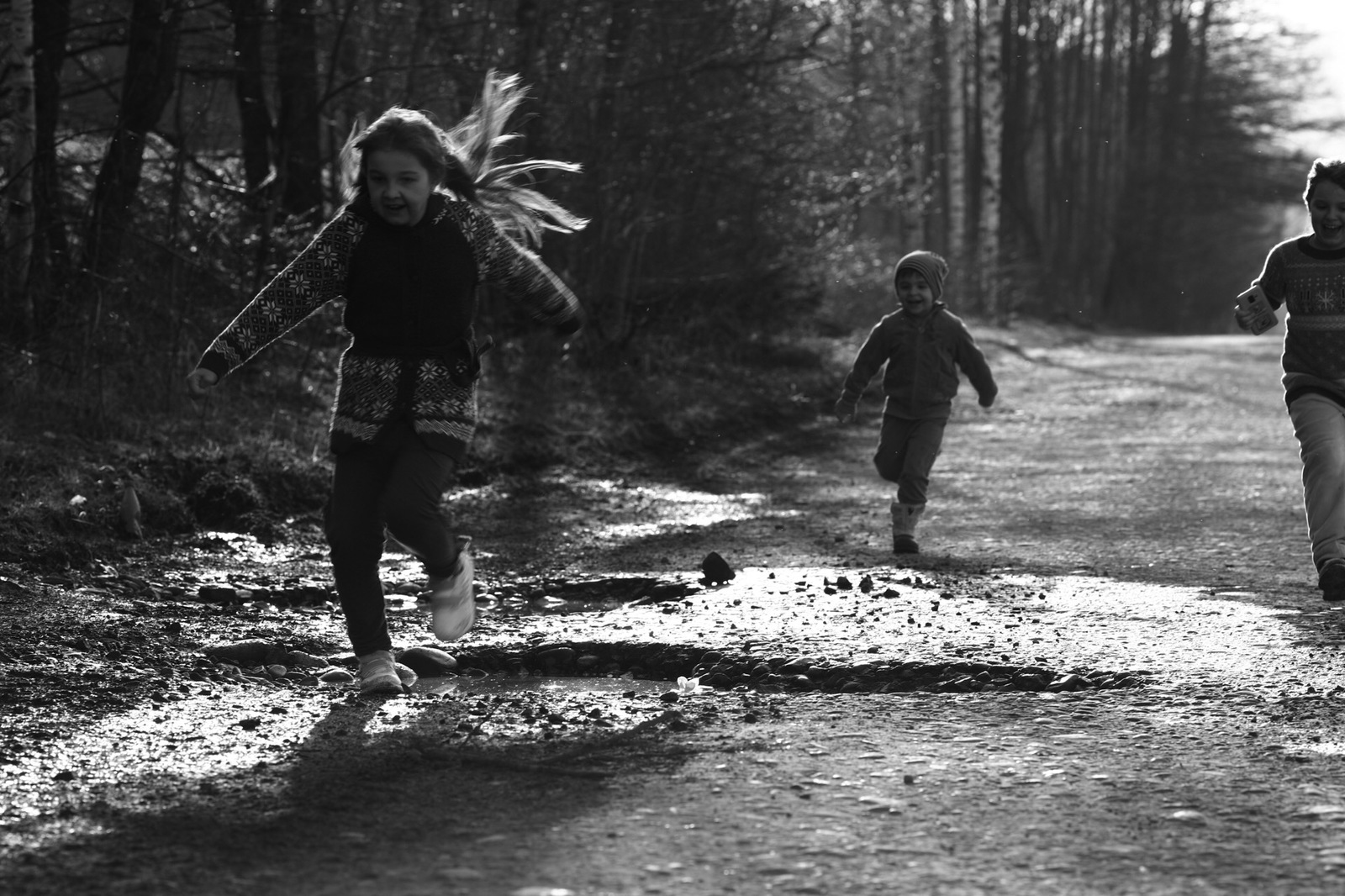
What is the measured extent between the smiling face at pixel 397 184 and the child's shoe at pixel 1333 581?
348 centimetres

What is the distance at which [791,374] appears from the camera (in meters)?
16.4

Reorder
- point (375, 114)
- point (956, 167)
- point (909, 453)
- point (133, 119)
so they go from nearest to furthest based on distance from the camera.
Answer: point (909, 453)
point (133, 119)
point (375, 114)
point (956, 167)

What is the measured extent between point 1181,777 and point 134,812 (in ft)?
7.46

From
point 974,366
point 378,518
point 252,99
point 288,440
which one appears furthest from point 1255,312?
point 252,99

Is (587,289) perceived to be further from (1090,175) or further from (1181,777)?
(1090,175)

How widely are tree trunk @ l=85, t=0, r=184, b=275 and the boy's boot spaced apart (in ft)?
15.2

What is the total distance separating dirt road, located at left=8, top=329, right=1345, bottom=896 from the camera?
10.6 feet

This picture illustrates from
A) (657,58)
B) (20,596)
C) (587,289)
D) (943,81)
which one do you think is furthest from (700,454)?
(943,81)

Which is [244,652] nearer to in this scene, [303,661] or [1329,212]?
[303,661]

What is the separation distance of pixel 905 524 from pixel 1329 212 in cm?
246

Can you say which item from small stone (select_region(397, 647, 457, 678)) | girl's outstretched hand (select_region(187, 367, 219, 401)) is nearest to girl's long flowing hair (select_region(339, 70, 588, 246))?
girl's outstretched hand (select_region(187, 367, 219, 401))

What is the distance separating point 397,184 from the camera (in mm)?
4887

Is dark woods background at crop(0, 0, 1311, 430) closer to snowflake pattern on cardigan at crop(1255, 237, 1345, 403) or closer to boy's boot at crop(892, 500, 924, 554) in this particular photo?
boy's boot at crop(892, 500, 924, 554)

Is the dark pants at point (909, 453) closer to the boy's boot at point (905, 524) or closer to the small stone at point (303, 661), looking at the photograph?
the boy's boot at point (905, 524)
